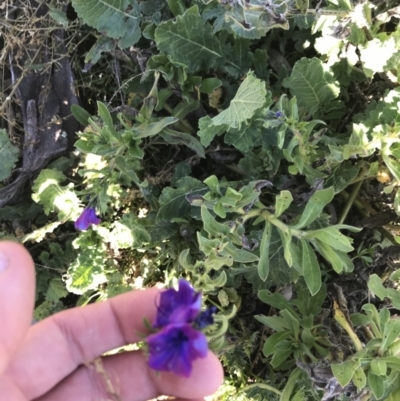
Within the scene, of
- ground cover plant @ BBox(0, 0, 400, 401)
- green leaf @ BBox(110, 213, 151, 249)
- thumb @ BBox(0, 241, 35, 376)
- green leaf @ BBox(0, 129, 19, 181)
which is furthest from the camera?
green leaf @ BBox(0, 129, 19, 181)

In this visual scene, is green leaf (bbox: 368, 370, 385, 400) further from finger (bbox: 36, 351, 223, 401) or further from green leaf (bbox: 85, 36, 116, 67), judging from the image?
green leaf (bbox: 85, 36, 116, 67)

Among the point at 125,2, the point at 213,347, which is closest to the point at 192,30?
the point at 125,2

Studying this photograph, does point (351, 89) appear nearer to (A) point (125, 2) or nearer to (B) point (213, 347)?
(A) point (125, 2)

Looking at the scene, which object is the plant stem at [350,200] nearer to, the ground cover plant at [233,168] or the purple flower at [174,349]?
the ground cover plant at [233,168]

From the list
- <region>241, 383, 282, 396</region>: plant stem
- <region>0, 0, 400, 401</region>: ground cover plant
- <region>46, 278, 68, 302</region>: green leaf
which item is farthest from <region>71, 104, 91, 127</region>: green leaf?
<region>241, 383, 282, 396</region>: plant stem

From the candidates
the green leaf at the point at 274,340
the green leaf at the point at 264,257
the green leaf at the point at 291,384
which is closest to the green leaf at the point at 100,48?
the green leaf at the point at 264,257

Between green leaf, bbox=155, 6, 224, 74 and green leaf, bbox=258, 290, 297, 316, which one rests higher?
green leaf, bbox=155, 6, 224, 74

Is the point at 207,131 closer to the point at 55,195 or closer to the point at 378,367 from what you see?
the point at 55,195
